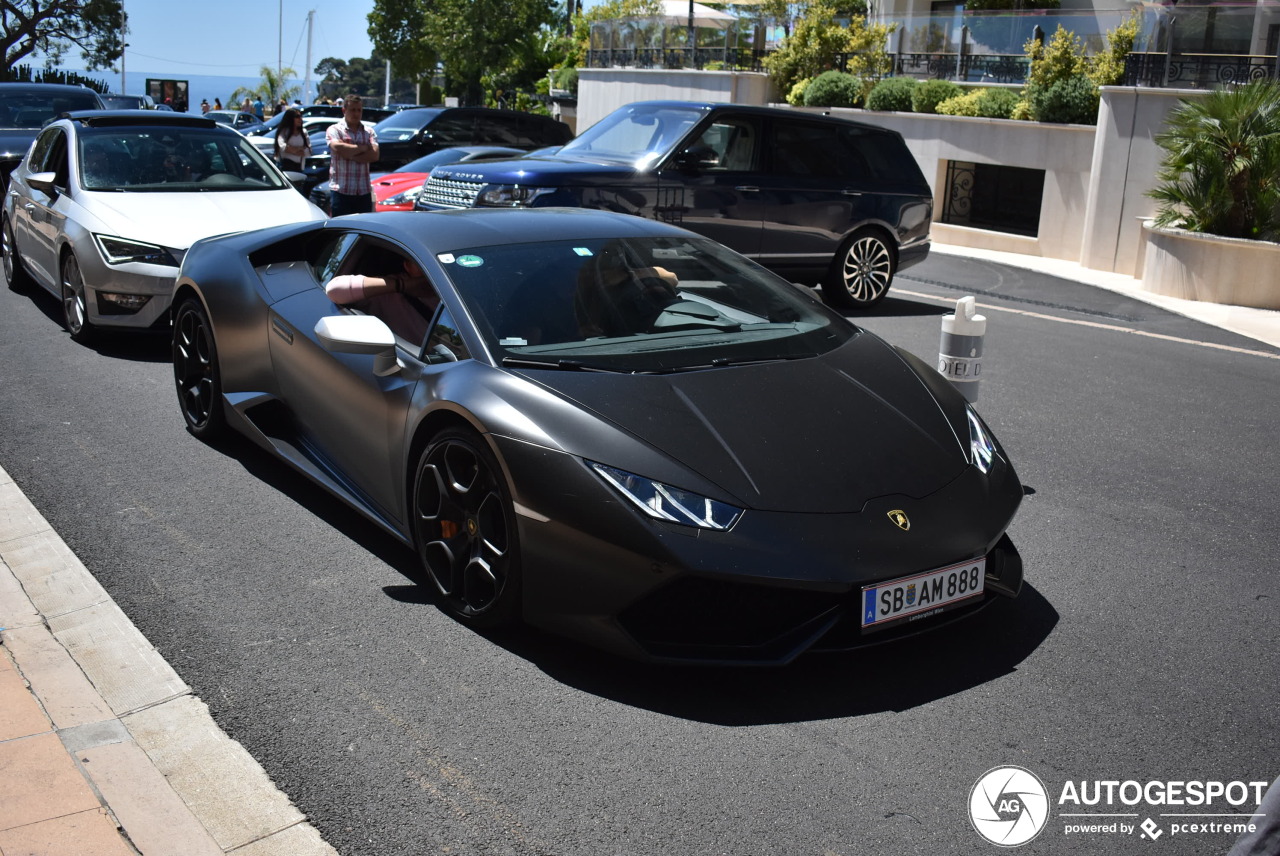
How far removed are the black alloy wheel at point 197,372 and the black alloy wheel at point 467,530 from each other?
2185 millimetres

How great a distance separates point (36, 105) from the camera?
1488 centimetres

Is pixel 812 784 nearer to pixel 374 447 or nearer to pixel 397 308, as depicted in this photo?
pixel 374 447

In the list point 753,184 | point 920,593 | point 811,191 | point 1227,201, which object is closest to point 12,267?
point 753,184

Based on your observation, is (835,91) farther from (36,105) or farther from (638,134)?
(36,105)

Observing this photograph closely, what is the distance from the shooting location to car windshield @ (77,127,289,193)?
926 centimetres

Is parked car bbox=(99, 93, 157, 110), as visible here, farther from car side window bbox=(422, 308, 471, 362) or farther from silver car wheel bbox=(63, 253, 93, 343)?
car side window bbox=(422, 308, 471, 362)

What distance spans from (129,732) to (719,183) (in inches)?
332

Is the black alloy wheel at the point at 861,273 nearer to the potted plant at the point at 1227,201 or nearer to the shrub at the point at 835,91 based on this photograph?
the potted plant at the point at 1227,201

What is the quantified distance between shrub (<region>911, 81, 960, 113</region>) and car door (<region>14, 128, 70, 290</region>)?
1570 centimetres

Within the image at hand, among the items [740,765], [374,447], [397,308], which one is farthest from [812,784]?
[397,308]

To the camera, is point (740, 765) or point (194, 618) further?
point (194, 618)

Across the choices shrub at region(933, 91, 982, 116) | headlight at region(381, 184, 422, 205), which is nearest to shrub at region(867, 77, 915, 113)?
shrub at region(933, 91, 982, 116)

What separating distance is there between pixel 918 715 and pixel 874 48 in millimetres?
22119

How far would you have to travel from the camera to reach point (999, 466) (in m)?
4.50
